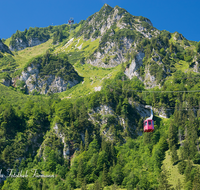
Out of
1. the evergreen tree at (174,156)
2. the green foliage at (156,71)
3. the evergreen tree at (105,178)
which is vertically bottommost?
the evergreen tree at (105,178)

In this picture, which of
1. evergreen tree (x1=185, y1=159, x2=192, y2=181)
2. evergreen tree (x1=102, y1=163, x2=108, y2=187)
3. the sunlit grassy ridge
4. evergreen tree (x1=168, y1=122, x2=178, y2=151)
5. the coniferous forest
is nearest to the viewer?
evergreen tree (x1=185, y1=159, x2=192, y2=181)

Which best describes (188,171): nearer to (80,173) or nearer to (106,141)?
(80,173)

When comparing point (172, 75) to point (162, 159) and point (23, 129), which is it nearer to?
point (162, 159)

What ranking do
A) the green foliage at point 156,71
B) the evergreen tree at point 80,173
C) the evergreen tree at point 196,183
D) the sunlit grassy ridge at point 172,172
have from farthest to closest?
the green foliage at point 156,71 < the evergreen tree at point 80,173 < the sunlit grassy ridge at point 172,172 < the evergreen tree at point 196,183

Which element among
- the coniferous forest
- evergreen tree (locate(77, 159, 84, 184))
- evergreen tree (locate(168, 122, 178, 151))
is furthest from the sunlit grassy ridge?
evergreen tree (locate(77, 159, 84, 184))

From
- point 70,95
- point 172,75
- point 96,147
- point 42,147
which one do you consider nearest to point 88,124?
point 96,147

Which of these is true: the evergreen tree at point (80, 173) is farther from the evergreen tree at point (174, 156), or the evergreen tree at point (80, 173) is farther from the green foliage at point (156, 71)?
the green foliage at point (156, 71)

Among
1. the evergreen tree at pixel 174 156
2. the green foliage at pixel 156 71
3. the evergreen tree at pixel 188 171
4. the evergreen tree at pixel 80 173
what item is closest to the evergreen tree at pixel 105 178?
the evergreen tree at pixel 80 173

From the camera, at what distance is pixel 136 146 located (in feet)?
369

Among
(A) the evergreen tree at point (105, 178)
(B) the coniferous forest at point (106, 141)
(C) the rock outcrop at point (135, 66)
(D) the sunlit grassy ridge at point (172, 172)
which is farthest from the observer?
(C) the rock outcrop at point (135, 66)

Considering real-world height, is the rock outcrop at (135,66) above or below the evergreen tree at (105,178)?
above

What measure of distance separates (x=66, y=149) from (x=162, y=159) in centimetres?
4310

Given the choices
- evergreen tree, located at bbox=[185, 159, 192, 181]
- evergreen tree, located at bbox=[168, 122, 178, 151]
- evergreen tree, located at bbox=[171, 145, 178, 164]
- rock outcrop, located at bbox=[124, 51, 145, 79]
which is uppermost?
rock outcrop, located at bbox=[124, 51, 145, 79]

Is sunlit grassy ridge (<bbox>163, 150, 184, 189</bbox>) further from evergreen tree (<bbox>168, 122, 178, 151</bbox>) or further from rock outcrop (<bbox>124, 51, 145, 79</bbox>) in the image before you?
rock outcrop (<bbox>124, 51, 145, 79</bbox>)
